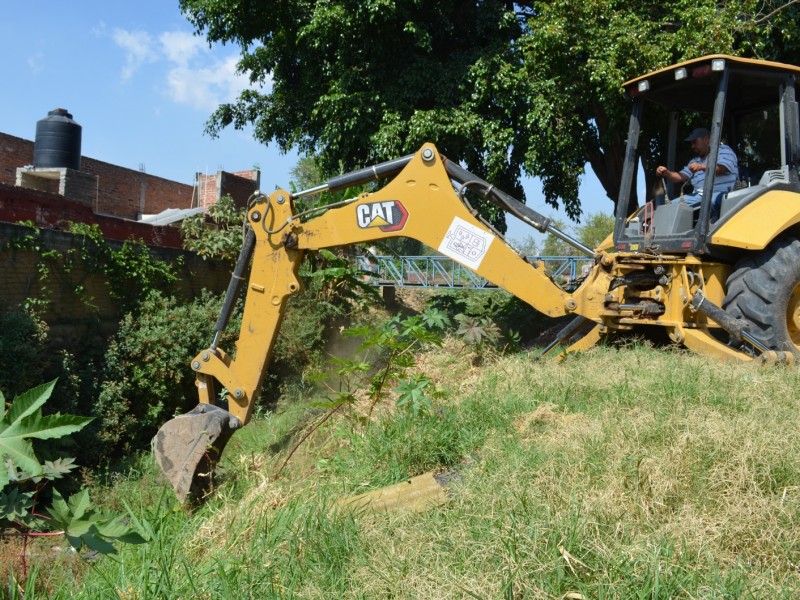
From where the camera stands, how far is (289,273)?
20.2 ft

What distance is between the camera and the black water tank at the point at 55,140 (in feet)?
64.2

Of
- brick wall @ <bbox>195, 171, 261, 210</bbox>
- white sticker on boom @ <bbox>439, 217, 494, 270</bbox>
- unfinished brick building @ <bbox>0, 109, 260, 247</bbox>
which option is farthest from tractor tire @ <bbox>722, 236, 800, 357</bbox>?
brick wall @ <bbox>195, 171, 261, 210</bbox>

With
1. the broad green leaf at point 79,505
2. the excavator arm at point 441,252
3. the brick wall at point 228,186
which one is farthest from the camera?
the brick wall at point 228,186

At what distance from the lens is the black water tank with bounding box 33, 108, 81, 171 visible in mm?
19562

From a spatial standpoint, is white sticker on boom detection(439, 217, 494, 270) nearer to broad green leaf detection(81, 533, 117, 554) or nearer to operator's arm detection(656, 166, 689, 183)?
operator's arm detection(656, 166, 689, 183)

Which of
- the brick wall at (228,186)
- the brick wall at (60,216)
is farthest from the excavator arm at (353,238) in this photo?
the brick wall at (228,186)

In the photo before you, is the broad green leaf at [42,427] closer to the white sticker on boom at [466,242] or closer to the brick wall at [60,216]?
the white sticker on boom at [466,242]

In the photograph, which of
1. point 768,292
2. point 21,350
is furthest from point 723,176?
point 21,350

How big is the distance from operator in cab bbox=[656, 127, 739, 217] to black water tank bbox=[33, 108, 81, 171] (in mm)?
17353

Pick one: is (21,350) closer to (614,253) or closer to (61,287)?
(61,287)

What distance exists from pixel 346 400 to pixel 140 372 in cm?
445

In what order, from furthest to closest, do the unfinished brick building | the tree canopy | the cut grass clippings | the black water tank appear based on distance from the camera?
the black water tank, the unfinished brick building, the tree canopy, the cut grass clippings

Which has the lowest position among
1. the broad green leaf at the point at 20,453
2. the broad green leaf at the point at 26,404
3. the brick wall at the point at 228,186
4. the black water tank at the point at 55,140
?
the broad green leaf at the point at 20,453

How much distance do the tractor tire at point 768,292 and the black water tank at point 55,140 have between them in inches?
714
